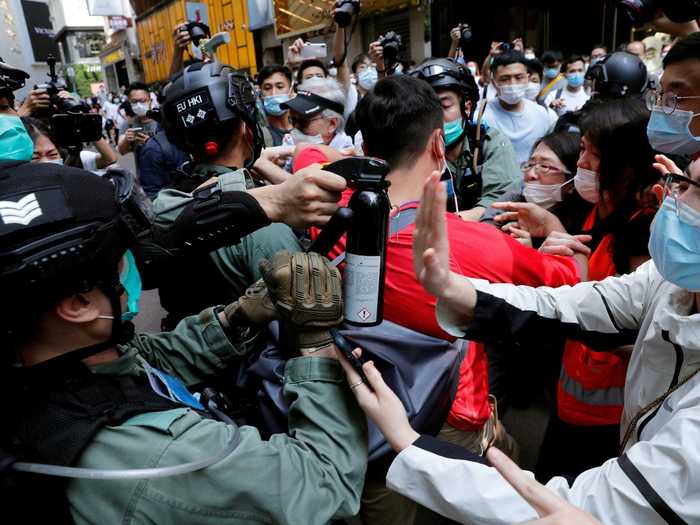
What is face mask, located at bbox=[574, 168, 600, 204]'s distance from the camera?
222cm

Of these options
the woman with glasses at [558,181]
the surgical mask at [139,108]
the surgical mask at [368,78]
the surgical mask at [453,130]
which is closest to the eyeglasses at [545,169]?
the woman with glasses at [558,181]

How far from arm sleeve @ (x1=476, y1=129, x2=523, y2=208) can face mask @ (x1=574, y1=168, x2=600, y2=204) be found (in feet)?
3.07

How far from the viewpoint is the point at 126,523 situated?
0.96 metres

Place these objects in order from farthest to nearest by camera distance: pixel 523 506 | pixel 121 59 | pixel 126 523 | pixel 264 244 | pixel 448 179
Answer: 1. pixel 121 59
2. pixel 448 179
3. pixel 264 244
4. pixel 523 506
5. pixel 126 523

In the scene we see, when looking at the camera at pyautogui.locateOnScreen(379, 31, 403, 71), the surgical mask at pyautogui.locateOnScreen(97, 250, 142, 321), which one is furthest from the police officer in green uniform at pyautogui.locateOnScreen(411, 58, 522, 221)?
the surgical mask at pyautogui.locateOnScreen(97, 250, 142, 321)

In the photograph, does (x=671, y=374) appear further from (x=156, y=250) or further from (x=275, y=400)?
(x=156, y=250)

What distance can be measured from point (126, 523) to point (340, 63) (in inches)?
193

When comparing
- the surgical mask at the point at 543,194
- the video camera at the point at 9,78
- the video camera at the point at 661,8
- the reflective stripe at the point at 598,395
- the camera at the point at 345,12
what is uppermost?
the camera at the point at 345,12

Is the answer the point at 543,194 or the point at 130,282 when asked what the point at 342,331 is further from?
the point at 543,194

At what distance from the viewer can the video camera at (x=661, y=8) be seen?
8.50ft

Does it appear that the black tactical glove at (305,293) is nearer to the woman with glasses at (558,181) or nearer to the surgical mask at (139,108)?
the woman with glasses at (558,181)

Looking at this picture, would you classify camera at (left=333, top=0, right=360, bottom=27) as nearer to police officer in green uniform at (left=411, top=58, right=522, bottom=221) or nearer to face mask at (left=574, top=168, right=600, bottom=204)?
police officer in green uniform at (left=411, top=58, right=522, bottom=221)

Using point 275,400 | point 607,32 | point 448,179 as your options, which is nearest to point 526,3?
point 607,32

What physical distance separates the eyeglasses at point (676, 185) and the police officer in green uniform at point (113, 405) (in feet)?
3.07
